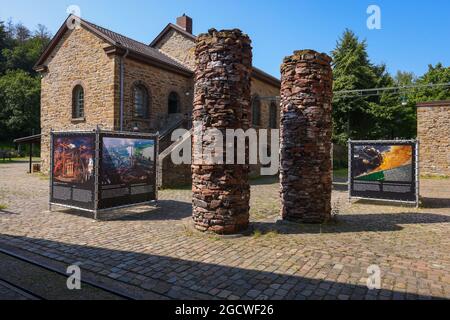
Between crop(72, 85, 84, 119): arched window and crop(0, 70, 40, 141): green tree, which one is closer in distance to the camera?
crop(72, 85, 84, 119): arched window

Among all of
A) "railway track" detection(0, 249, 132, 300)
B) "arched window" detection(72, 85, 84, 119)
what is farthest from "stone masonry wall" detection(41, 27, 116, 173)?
"railway track" detection(0, 249, 132, 300)

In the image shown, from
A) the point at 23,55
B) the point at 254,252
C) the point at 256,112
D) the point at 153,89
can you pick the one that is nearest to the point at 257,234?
the point at 254,252

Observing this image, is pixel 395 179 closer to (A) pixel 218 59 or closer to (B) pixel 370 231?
(B) pixel 370 231

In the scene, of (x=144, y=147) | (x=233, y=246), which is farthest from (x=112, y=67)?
(x=233, y=246)

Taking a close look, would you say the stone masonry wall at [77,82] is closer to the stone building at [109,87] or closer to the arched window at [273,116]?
the stone building at [109,87]

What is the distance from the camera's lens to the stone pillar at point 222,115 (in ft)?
22.3

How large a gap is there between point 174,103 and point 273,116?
9351mm

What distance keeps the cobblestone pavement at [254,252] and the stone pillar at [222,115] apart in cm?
52

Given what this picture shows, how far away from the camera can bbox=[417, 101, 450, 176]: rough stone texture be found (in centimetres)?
2175

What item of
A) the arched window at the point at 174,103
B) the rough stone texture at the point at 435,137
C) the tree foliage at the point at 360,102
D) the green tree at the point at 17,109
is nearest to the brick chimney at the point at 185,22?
the arched window at the point at 174,103

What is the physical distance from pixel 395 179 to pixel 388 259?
250 inches

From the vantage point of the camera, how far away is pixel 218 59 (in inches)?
269

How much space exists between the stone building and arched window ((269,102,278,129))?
25.4 ft

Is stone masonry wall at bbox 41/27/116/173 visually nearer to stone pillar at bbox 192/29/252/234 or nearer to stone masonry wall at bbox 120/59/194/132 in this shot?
stone masonry wall at bbox 120/59/194/132
